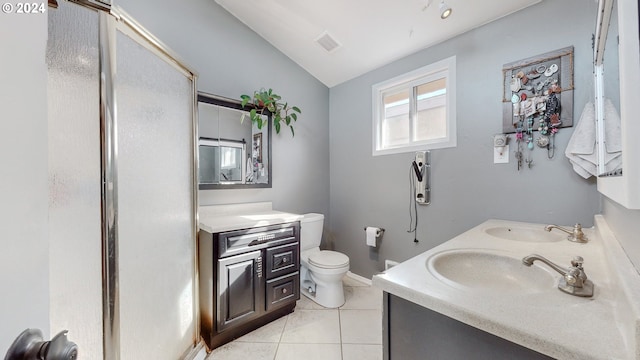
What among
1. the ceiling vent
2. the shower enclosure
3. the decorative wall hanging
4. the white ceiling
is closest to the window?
the white ceiling

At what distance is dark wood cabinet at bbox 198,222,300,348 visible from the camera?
1.62 meters

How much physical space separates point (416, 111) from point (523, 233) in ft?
4.46

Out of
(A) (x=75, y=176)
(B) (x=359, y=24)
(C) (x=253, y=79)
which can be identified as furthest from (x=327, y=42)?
(A) (x=75, y=176)

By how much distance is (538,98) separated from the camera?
5.31 ft

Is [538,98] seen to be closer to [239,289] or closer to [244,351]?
[239,289]

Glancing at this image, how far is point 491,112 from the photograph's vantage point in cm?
182

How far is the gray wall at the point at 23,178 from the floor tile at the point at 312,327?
1687mm

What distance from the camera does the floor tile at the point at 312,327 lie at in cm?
175

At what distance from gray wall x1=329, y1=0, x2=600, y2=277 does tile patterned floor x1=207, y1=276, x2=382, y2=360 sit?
26.8 inches

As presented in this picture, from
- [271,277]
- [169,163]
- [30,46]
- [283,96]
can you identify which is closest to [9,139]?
[30,46]

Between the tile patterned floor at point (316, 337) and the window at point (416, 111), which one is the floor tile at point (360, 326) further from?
the window at point (416, 111)

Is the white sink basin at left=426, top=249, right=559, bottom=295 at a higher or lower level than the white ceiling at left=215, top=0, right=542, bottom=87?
lower

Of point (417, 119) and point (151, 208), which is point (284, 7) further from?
point (151, 208)

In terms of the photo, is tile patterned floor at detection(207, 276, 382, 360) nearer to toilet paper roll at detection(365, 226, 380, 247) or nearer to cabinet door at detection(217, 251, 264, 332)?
cabinet door at detection(217, 251, 264, 332)
